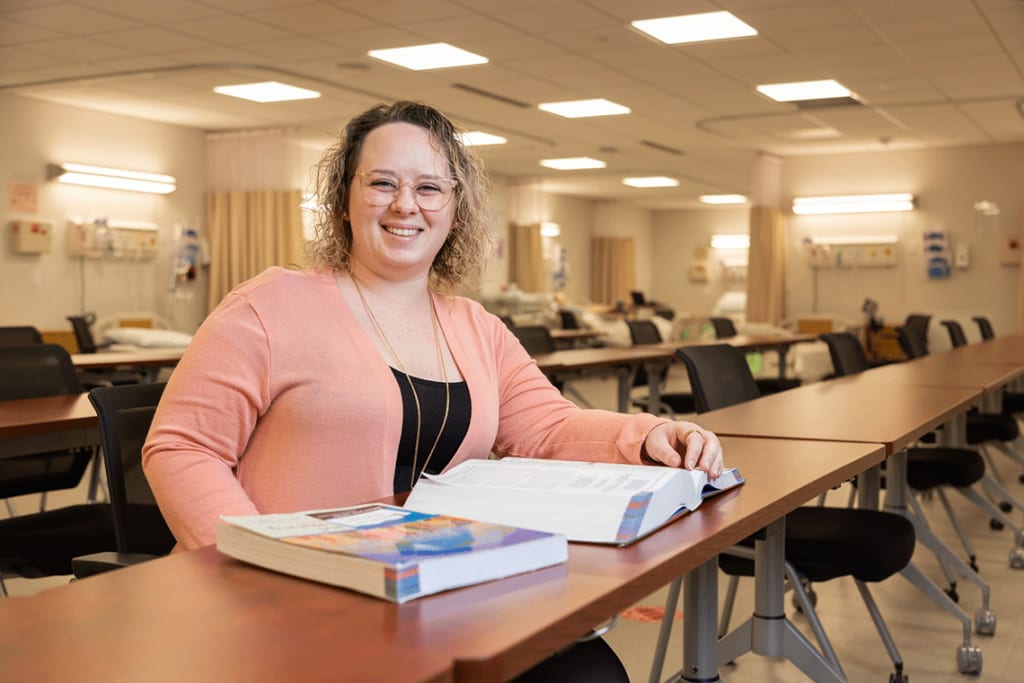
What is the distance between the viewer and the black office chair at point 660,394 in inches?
259

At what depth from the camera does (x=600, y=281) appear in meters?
18.3

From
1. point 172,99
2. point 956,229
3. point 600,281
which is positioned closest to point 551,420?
point 172,99

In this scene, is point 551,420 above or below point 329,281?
below

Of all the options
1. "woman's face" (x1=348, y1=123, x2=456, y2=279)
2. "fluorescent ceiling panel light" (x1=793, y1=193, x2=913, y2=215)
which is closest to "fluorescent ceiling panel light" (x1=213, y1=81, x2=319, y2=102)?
"fluorescent ceiling panel light" (x1=793, y1=193, x2=913, y2=215)

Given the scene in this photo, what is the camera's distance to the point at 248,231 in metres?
11.0

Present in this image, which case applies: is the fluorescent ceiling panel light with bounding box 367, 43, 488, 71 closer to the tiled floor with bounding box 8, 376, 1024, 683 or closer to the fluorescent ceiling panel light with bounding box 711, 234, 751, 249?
the tiled floor with bounding box 8, 376, 1024, 683

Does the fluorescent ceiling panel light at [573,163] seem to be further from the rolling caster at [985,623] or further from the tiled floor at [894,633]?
the rolling caster at [985,623]

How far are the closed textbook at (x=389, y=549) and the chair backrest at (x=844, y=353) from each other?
374 centimetres

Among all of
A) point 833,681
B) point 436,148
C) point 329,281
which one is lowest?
point 833,681

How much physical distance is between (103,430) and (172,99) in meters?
8.13

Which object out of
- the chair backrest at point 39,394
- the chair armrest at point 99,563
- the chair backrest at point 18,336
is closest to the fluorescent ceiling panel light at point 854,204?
the chair backrest at point 18,336

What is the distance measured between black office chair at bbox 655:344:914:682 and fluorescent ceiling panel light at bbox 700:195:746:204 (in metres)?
15.1

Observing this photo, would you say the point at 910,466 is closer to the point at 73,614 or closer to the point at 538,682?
the point at 538,682

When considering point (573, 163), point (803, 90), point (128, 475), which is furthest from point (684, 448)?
point (573, 163)
